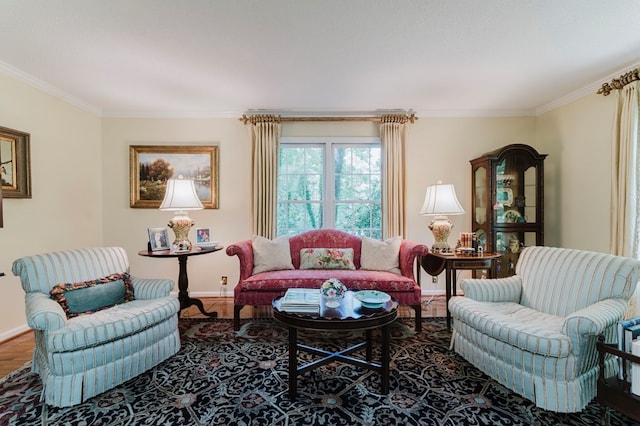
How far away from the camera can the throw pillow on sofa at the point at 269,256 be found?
11.3 ft

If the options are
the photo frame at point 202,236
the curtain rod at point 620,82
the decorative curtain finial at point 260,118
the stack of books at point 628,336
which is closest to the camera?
the stack of books at point 628,336

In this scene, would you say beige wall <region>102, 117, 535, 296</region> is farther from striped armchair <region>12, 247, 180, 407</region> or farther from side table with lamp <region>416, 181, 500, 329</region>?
striped armchair <region>12, 247, 180, 407</region>

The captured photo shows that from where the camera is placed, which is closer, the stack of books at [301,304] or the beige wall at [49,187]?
the stack of books at [301,304]

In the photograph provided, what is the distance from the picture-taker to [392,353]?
254 cm

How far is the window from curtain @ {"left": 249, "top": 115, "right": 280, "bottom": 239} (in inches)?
7.8

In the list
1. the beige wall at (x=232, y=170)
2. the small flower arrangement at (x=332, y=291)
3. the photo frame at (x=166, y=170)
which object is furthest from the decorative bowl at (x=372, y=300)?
the photo frame at (x=166, y=170)

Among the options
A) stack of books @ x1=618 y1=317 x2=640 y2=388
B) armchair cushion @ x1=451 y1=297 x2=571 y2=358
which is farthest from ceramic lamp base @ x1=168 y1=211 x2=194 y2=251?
stack of books @ x1=618 y1=317 x2=640 y2=388

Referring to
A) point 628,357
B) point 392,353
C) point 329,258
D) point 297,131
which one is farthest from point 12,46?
point 628,357

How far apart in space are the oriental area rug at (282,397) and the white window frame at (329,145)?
2.05m

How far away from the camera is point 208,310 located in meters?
3.70

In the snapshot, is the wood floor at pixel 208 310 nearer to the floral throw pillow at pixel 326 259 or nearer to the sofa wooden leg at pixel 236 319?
the sofa wooden leg at pixel 236 319

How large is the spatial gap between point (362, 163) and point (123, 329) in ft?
11.1

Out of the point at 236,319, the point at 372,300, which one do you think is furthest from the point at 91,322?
the point at 372,300

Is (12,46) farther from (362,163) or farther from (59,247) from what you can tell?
(362,163)
